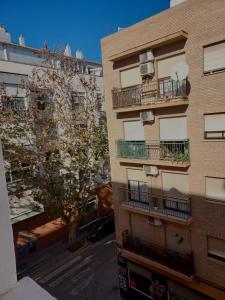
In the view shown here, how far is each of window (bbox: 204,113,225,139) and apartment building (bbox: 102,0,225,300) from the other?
35 millimetres

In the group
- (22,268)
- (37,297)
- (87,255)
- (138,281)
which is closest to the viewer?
Result: (37,297)

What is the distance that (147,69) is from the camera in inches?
404

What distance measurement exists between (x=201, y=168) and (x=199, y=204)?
147 centimetres

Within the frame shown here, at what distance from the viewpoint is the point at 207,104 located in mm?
9086

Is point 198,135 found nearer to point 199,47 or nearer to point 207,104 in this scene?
point 207,104

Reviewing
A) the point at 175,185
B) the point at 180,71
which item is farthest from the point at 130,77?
the point at 175,185

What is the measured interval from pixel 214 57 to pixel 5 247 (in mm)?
9355

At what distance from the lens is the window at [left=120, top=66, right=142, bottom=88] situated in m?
11.1

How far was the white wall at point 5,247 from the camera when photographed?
4.11 ft

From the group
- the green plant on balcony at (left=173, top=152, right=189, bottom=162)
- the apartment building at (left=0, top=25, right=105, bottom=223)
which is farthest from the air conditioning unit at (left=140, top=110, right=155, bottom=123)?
the apartment building at (left=0, top=25, right=105, bottom=223)

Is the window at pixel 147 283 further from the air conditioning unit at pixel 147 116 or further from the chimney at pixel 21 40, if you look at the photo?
the chimney at pixel 21 40

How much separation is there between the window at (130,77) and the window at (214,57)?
9.72ft

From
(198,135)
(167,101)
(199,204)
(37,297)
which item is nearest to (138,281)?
(199,204)

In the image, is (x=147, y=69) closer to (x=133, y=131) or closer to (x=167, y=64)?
(x=167, y=64)
